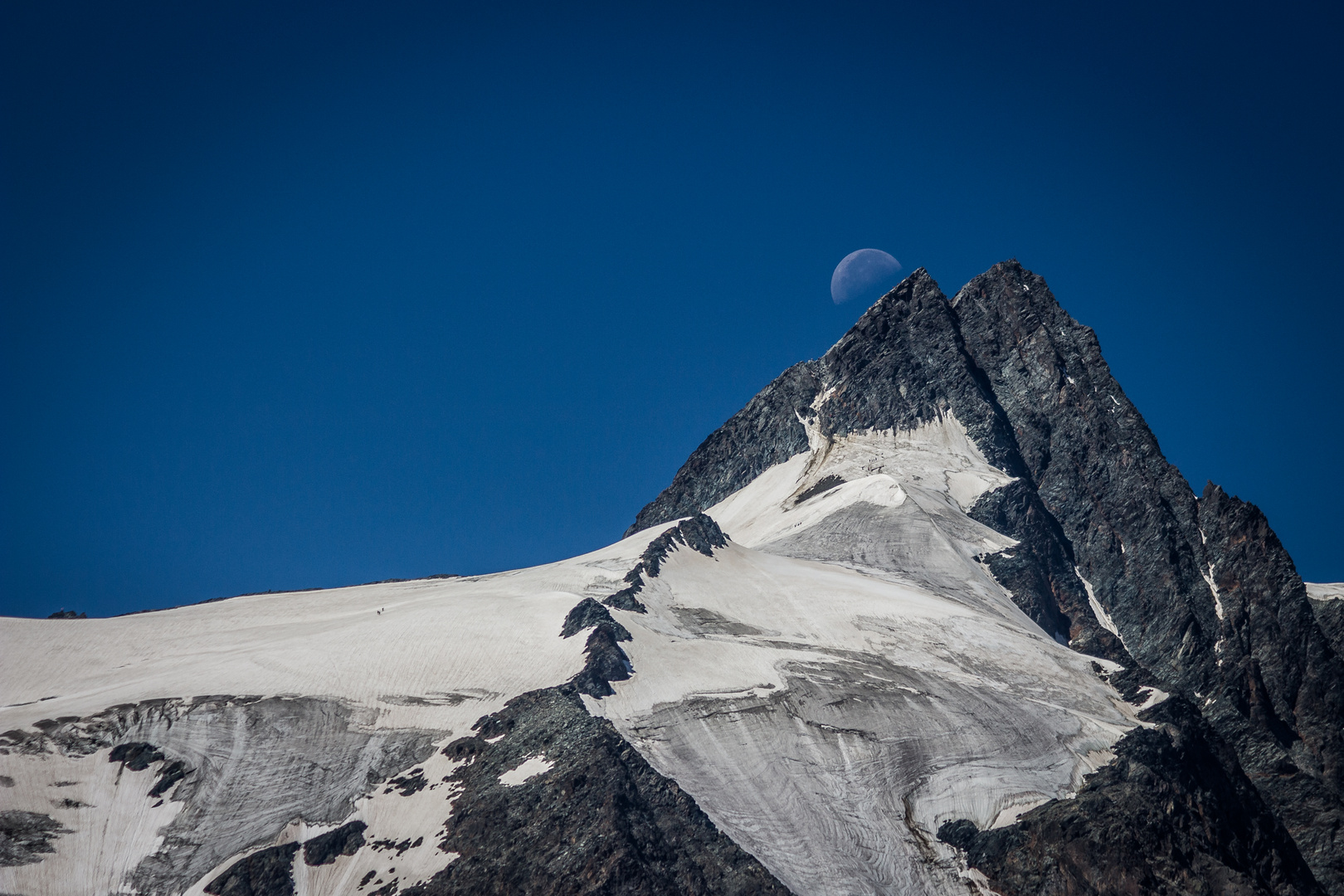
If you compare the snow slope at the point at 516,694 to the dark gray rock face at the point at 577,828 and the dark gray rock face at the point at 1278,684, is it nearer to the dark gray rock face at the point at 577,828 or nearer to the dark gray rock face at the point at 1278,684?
the dark gray rock face at the point at 577,828

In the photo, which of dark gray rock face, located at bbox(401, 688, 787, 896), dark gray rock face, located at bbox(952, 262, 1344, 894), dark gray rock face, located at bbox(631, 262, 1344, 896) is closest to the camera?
dark gray rock face, located at bbox(401, 688, 787, 896)

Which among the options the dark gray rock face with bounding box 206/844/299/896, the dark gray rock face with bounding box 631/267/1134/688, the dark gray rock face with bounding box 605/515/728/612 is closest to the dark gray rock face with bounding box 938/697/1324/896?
the dark gray rock face with bounding box 605/515/728/612

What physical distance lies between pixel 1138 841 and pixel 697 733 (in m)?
22.1

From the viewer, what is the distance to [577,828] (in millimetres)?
48250

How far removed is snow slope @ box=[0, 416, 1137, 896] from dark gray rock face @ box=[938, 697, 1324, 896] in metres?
1.73

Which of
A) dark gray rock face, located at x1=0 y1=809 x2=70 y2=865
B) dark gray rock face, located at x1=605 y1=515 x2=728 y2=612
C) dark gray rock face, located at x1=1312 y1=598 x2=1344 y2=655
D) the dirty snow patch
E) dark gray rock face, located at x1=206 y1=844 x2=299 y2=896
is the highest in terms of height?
dark gray rock face, located at x1=605 y1=515 x2=728 y2=612

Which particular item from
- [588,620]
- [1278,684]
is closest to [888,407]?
[1278,684]

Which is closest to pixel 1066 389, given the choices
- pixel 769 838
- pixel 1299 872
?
pixel 1299 872

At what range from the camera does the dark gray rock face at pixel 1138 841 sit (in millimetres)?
49031

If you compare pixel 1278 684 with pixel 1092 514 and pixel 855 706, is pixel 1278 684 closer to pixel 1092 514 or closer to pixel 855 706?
pixel 1092 514

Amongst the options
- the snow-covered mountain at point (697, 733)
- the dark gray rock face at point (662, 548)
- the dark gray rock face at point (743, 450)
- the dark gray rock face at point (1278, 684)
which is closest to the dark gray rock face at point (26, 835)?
the snow-covered mountain at point (697, 733)

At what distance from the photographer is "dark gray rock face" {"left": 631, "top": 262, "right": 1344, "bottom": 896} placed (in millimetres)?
90250

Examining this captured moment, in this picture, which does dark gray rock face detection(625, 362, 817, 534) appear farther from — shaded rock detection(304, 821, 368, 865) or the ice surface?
shaded rock detection(304, 821, 368, 865)

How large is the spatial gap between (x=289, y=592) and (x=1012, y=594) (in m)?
61.5
